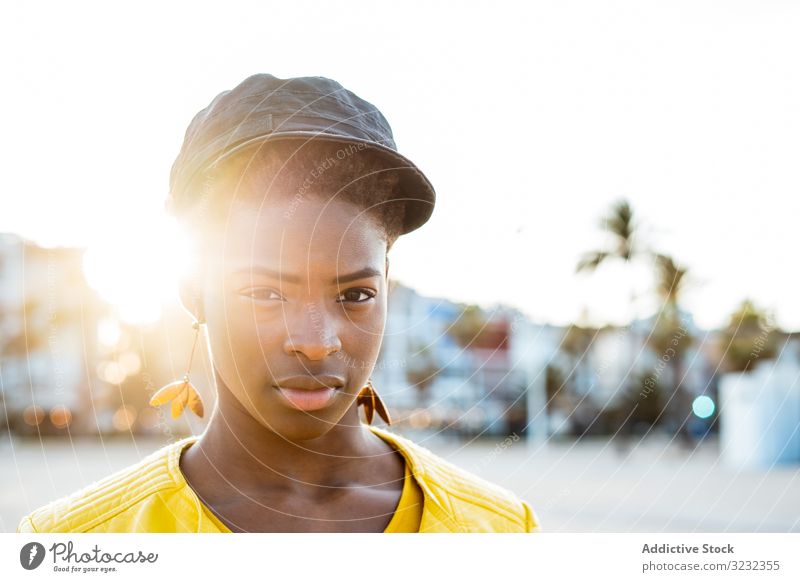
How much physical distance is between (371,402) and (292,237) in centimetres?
45

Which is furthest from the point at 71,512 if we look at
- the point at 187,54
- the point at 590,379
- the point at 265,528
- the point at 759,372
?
the point at 590,379

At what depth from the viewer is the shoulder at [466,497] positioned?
1700mm

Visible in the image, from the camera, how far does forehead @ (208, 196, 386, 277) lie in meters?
1.48

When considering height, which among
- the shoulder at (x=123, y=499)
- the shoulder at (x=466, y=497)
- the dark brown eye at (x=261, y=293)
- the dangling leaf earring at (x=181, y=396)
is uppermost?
the dark brown eye at (x=261, y=293)

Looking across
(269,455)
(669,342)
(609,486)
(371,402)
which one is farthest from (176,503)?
(669,342)

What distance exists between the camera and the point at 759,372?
12.5 m

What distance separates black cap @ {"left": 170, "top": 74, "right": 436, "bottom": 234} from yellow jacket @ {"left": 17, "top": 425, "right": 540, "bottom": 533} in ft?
1.86

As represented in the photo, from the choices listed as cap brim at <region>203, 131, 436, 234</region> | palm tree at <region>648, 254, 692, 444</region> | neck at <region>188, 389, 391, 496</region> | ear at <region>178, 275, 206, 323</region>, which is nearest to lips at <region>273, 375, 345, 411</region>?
neck at <region>188, 389, 391, 496</region>

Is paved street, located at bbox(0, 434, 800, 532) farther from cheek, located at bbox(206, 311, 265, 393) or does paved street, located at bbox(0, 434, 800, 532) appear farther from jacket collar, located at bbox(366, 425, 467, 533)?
cheek, located at bbox(206, 311, 265, 393)

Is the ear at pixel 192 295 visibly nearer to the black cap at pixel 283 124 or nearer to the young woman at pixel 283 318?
the young woman at pixel 283 318

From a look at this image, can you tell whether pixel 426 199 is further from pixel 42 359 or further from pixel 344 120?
pixel 42 359

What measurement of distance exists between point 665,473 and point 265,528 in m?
13.1

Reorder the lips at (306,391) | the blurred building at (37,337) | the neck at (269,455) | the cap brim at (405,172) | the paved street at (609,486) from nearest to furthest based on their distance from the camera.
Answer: the cap brim at (405,172) < the lips at (306,391) < the neck at (269,455) < the blurred building at (37,337) < the paved street at (609,486)

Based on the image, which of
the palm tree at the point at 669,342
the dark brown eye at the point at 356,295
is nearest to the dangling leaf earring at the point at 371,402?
the dark brown eye at the point at 356,295
